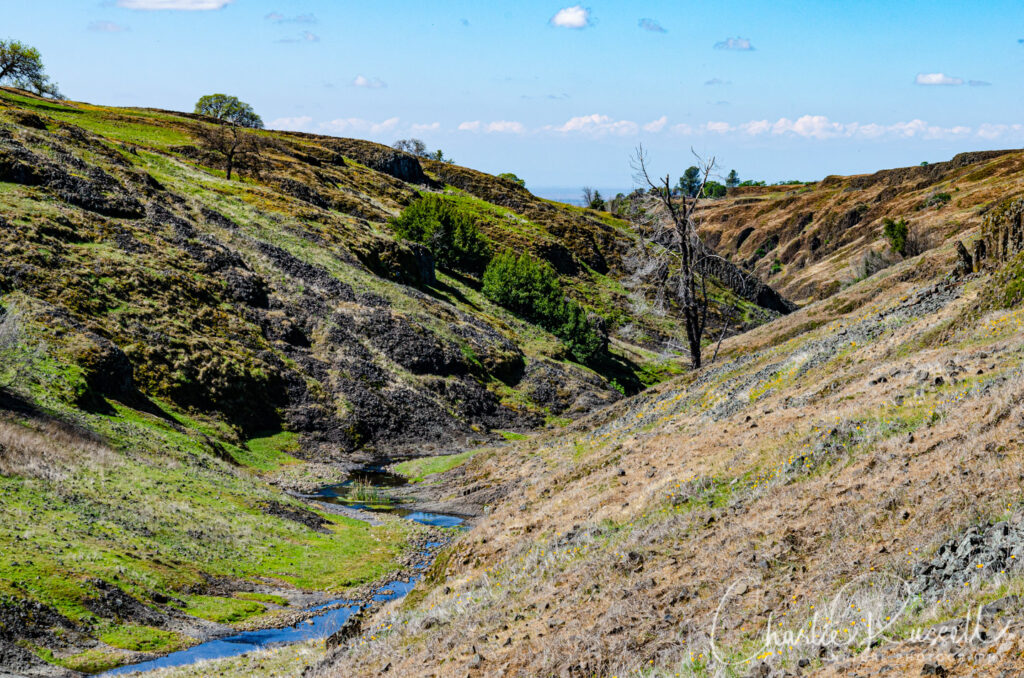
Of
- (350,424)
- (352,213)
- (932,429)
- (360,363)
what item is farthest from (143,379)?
(352,213)

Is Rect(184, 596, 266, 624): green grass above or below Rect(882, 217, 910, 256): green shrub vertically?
below

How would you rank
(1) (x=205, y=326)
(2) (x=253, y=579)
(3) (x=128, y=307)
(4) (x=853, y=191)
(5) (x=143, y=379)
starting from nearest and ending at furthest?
(2) (x=253, y=579), (5) (x=143, y=379), (3) (x=128, y=307), (1) (x=205, y=326), (4) (x=853, y=191)

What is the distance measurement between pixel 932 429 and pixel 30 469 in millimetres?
29529

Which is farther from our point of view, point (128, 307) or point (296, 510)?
point (128, 307)

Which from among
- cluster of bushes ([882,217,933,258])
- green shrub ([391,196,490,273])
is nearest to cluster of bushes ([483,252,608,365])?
green shrub ([391,196,490,273])

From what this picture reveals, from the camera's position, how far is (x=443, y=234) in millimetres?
104500

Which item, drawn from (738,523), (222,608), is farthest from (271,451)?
(738,523)

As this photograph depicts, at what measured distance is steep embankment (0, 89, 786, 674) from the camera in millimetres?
22641

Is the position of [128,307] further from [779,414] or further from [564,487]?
[779,414]

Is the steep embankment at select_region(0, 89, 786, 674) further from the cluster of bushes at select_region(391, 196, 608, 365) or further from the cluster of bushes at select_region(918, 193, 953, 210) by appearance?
the cluster of bushes at select_region(918, 193, 953, 210)

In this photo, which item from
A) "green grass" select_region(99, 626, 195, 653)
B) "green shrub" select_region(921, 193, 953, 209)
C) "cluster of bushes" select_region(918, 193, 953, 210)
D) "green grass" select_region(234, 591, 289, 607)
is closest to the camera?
"green grass" select_region(99, 626, 195, 653)

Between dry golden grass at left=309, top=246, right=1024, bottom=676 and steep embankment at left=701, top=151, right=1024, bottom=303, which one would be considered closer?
dry golden grass at left=309, top=246, right=1024, bottom=676

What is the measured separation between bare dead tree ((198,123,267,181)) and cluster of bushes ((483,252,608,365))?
130ft

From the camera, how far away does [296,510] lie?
3450cm
